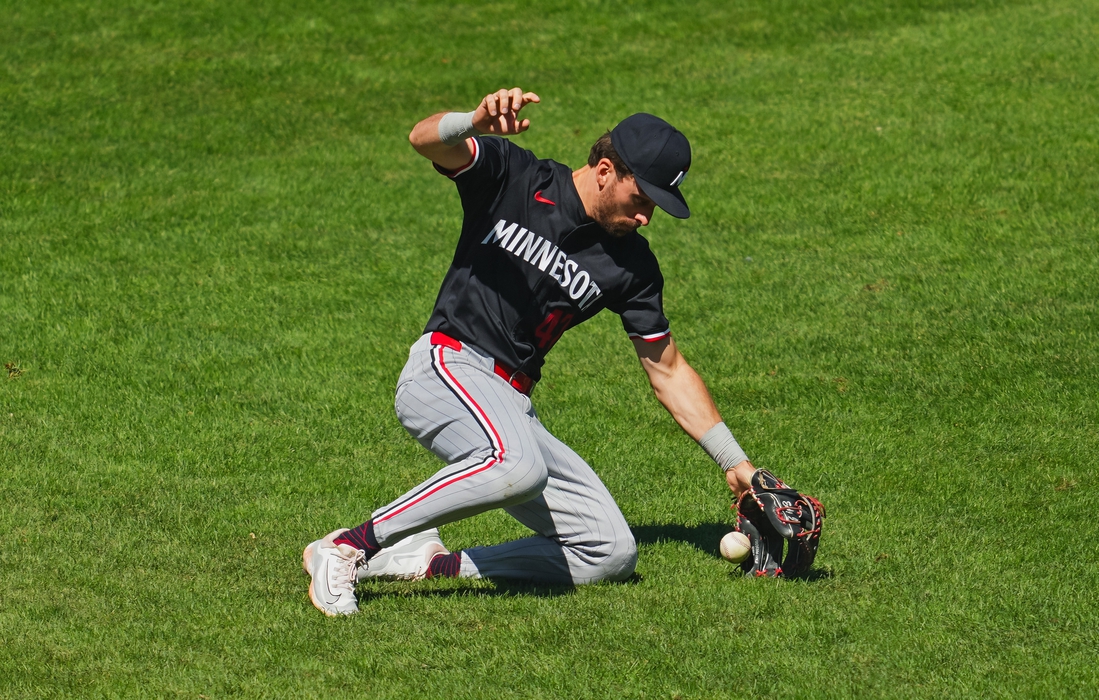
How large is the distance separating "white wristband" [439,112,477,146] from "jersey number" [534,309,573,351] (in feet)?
3.24

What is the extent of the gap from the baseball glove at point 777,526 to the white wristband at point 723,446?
134mm

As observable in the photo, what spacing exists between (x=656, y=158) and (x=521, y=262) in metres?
0.78

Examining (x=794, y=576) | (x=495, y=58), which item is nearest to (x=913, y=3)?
(x=495, y=58)

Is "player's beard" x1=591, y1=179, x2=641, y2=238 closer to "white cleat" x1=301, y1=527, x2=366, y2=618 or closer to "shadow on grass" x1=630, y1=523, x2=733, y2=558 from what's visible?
"shadow on grass" x1=630, y1=523, x2=733, y2=558

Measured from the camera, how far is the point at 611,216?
5520 mm

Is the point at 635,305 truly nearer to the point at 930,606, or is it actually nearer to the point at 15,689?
the point at 930,606

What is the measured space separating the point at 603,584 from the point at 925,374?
3.59 metres

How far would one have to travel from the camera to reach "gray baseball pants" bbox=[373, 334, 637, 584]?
521 cm

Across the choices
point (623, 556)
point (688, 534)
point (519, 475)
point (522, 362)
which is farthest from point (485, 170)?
point (688, 534)

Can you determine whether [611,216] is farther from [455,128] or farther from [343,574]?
[343,574]

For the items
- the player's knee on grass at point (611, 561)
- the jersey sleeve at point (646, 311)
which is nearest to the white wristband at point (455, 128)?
the jersey sleeve at point (646, 311)

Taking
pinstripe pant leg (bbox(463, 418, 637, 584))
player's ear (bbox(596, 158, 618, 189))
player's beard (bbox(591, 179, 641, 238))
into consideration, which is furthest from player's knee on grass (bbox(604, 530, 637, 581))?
player's ear (bbox(596, 158, 618, 189))

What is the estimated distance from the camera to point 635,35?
52.6 feet

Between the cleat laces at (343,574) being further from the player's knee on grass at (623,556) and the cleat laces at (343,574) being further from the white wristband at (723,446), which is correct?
the white wristband at (723,446)
